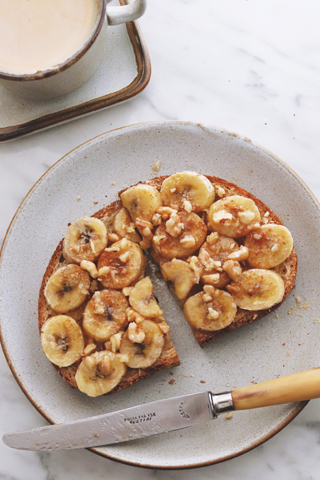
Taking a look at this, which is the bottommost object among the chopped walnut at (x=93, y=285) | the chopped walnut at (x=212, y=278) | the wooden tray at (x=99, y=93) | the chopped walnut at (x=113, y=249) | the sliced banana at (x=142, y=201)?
the chopped walnut at (x=212, y=278)

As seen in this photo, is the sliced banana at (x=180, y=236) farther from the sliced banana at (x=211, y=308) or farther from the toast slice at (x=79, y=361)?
the toast slice at (x=79, y=361)

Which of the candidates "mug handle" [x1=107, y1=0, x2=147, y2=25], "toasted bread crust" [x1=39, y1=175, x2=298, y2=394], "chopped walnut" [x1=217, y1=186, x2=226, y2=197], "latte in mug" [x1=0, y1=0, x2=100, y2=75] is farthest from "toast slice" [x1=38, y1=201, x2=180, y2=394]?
"mug handle" [x1=107, y1=0, x2=147, y2=25]

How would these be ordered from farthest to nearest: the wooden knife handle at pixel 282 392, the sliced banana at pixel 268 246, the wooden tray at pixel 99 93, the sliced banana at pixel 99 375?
the wooden tray at pixel 99 93 → the sliced banana at pixel 268 246 → the sliced banana at pixel 99 375 → the wooden knife handle at pixel 282 392

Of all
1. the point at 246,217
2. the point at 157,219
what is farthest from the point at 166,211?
the point at 246,217

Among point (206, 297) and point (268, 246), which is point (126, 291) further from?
point (268, 246)

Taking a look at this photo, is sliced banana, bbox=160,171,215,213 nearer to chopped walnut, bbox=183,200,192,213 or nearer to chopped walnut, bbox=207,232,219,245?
chopped walnut, bbox=183,200,192,213

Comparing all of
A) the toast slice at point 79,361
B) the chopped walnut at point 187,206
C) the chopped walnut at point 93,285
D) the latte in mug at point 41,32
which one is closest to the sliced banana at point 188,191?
the chopped walnut at point 187,206
